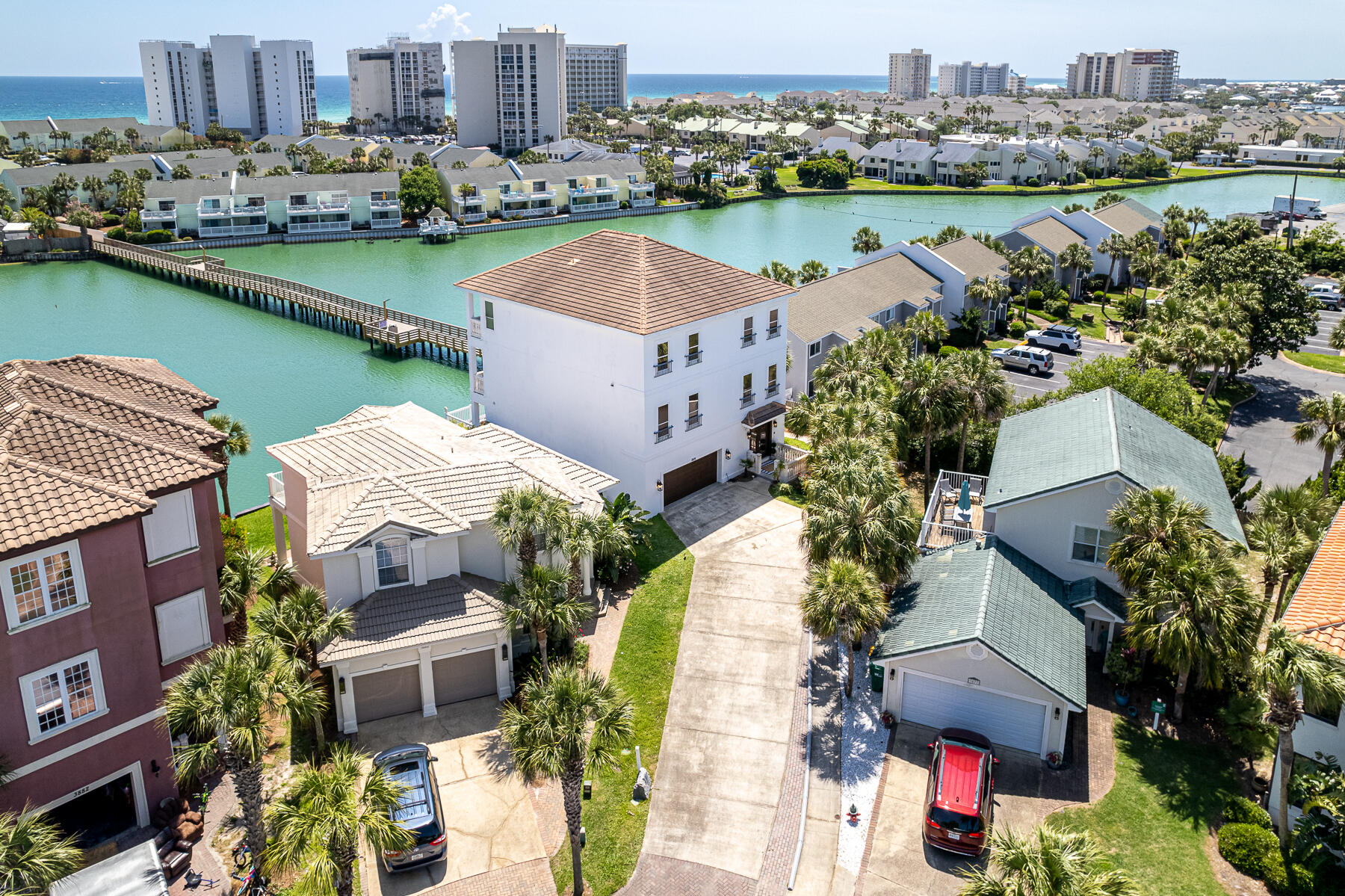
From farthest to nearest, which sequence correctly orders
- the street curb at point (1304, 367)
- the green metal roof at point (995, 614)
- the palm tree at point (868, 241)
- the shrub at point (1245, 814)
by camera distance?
the palm tree at point (868, 241), the street curb at point (1304, 367), the green metal roof at point (995, 614), the shrub at point (1245, 814)

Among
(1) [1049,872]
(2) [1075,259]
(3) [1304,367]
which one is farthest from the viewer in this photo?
(2) [1075,259]

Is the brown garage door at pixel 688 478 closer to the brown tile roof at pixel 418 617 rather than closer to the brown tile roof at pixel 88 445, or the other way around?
the brown tile roof at pixel 418 617

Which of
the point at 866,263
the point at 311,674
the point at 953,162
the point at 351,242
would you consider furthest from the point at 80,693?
the point at 953,162

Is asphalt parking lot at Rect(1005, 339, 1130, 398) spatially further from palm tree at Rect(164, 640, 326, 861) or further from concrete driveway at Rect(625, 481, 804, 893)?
palm tree at Rect(164, 640, 326, 861)

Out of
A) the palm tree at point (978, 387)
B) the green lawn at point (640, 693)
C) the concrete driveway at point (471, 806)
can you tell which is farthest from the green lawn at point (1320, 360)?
the concrete driveway at point (471, 806)

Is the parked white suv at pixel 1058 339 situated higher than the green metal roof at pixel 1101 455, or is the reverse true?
the green metal roof at pixel 1101 455

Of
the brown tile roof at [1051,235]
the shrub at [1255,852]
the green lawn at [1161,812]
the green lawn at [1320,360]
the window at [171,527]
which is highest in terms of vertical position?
the brown tile roof at [1051,235]

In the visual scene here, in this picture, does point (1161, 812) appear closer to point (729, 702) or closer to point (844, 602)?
point (844, 602)

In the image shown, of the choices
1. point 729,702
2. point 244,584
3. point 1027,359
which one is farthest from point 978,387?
point 244,584
